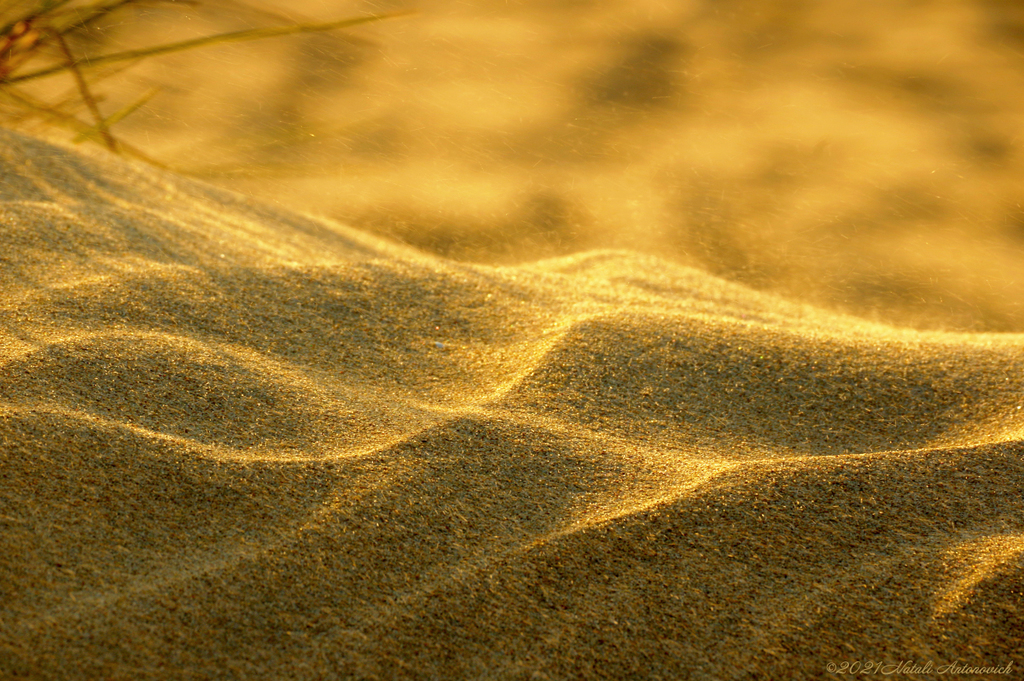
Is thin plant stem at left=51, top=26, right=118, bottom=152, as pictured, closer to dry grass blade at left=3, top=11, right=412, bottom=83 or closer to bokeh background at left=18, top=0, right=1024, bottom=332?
dry grass blade at left=3, top=11, right=412, bottom=83

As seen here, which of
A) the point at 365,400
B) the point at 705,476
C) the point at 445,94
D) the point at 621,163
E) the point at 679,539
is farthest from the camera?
the point at 445,94

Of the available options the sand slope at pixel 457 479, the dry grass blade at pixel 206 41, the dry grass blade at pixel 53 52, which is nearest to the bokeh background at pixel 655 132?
the dry grass blade at pixel 53 52

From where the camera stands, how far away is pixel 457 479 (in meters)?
1.02

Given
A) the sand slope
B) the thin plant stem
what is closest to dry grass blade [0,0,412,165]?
the thin plant stem

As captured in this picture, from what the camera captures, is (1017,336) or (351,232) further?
(351,232)

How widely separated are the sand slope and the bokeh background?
28.3 inches

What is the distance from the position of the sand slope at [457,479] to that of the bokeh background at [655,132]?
2.36 ft

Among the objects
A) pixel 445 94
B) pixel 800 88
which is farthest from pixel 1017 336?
pixel 445 94

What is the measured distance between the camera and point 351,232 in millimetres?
2211

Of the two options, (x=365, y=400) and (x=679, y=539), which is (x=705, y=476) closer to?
(x=679, y=539)

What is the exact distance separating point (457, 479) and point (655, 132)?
232 cm

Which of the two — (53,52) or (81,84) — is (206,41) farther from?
(53,52)

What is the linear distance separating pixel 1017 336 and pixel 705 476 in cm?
100

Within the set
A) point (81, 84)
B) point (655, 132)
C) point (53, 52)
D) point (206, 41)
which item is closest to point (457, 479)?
point (206, 41)
